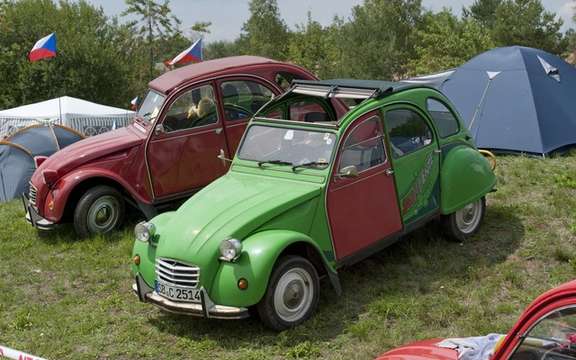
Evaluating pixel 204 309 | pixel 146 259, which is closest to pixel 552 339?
pixel 204 309

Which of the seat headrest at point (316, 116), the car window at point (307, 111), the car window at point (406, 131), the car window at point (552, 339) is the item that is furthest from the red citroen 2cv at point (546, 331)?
the seat headrest at point (316, 116)

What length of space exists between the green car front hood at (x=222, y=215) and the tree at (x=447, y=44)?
106 ft

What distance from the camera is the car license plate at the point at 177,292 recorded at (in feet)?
16.7

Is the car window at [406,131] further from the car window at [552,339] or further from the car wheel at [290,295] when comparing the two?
the car window at [552,339]

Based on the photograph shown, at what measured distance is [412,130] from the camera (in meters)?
6.62

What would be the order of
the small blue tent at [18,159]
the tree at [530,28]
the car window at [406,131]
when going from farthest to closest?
the tree at [530,28] < the small blue tent at [18,159] < the car window at [406,131]

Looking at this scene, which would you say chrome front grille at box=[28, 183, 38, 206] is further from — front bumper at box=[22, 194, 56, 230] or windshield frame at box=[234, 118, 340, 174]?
windshield frame at box=[234, 118, 340, 174]

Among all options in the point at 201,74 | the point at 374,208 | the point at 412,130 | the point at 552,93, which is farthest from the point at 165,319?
the point at 552,93

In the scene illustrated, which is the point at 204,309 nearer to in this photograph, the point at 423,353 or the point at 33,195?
the point at 423,353

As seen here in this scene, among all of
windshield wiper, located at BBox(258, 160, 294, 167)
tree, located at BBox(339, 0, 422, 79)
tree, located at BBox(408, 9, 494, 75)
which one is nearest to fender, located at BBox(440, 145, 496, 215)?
windshield wiper, located at BBox(258, 160, 294, 167)

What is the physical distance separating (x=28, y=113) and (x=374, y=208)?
16.1 metres

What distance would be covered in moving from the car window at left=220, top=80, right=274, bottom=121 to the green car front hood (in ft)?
8.42

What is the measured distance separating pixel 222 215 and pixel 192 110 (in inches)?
124

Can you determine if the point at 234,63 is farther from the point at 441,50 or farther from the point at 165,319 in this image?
the point at 441,50
